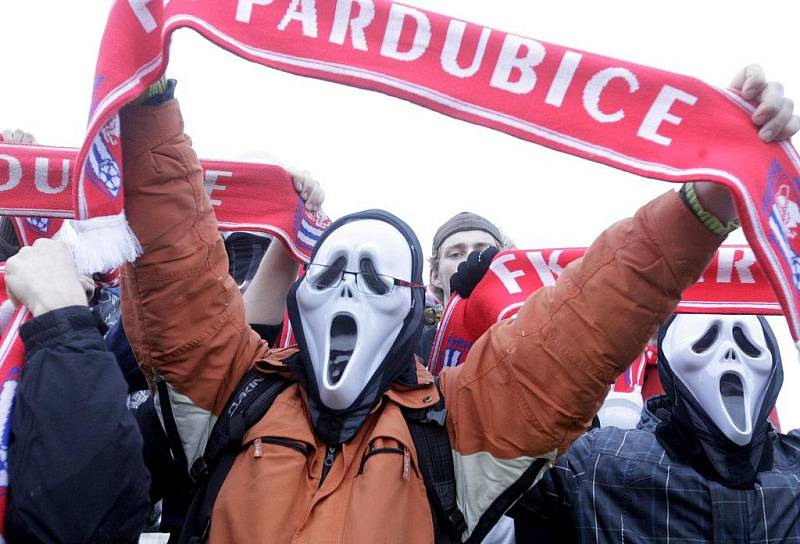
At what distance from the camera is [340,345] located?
2607 millimetres

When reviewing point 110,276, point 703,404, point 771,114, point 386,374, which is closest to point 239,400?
point 386,374

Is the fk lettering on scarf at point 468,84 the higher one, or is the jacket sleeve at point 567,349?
the fk lettering on scarf at point 468,84

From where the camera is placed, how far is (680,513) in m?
2.98

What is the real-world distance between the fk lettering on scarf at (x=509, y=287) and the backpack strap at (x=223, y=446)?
1.17m

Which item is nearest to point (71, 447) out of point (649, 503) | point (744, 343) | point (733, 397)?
point (649, 503)

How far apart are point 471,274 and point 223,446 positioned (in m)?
1.57

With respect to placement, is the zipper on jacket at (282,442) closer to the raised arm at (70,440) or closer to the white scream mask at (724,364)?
the raised arm at (70,440)

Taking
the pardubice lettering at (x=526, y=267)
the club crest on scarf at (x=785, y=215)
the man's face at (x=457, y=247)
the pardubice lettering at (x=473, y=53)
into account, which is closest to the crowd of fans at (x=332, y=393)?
the club crest on scarf at (x=785, y=215)

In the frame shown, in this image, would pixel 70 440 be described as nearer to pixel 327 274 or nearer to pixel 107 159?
pixel 107 159

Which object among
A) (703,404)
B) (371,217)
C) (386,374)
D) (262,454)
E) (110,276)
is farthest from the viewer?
(110,276)

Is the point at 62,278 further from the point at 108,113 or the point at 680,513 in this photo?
the point at 680,513

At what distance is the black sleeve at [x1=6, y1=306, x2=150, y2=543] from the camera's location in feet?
6.05

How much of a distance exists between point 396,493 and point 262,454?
0.44 m

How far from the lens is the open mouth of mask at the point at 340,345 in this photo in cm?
254
